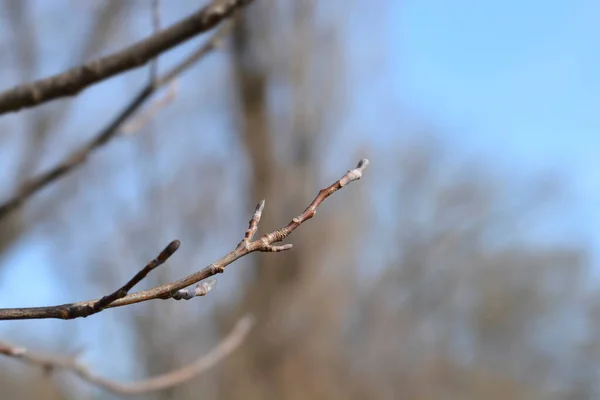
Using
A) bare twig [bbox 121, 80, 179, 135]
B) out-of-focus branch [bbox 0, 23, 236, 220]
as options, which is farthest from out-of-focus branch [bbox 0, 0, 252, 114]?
bare twig [bbox 121, 80, 179, 135]

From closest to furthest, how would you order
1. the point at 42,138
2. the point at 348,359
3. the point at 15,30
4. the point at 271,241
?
the point at 271,241, the point at 42,138, the point at 15,30, the point at 348,359

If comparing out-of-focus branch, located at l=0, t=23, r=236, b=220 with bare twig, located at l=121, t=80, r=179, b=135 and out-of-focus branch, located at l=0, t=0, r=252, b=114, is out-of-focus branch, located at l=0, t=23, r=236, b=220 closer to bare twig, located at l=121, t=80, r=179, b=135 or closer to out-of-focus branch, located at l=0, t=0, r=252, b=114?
bare twig, located at l=121, t=80, r=179, b=135

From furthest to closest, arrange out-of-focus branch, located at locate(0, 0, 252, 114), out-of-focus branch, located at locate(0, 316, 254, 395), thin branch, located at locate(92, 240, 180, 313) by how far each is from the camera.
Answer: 1. out-of-focus branch, located at locate(0, 316, 254, 395)
2. out-of-focus branch, located at locate(0, 0, 252, 114)
3. thin branch, located at locate(92, 240, 180, 313)

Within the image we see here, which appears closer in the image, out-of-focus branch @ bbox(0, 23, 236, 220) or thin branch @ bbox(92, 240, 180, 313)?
thin branch @ bbox(92, 240, 180, 313)

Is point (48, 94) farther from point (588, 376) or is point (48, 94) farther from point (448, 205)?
point (588, 376)

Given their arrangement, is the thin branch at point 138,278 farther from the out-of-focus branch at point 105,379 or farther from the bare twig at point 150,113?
the bare twig at point 150,113

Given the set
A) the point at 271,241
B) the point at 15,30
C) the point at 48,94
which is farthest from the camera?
the point at 15,30

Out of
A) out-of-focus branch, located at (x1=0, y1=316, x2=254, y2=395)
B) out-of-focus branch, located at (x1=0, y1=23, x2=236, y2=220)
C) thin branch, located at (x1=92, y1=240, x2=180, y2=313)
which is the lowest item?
thin branch, located at (x1=92, y1=240, x2=180, y2=313)

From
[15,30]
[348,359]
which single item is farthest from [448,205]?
[15,30]
